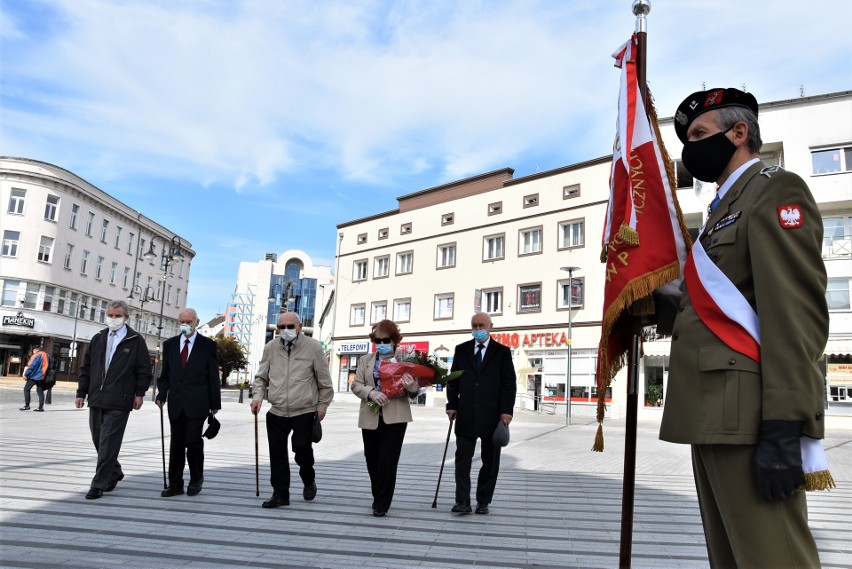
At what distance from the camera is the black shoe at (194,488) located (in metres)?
7.41

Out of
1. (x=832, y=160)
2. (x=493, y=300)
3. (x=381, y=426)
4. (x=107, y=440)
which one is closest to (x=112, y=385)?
(x=107, y=440)

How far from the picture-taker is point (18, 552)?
4.74m

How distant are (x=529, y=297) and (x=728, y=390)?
37473 millimetres

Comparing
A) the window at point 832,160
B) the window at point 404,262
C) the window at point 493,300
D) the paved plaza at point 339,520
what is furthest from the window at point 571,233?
the paved plaza at point 339,520

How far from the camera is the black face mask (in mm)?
2875

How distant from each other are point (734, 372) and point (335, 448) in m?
12.2

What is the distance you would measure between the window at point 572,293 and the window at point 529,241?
293 cm

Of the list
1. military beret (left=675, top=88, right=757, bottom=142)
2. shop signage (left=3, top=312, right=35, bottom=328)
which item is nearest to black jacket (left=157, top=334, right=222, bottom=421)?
military beret (left=675, top=88, right=757, bottom=142)

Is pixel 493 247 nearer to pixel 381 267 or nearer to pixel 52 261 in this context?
pixel 381 267

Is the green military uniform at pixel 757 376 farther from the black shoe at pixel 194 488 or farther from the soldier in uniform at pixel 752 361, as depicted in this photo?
the black shoe at pixel 194 488

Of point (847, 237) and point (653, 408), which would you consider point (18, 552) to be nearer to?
point (653, 408)

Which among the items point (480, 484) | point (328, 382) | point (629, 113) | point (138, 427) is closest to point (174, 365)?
point (328, 382)

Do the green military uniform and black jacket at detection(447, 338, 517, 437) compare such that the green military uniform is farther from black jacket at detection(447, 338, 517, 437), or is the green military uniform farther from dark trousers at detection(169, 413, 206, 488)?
dark trousers at detection(169, 413, 206, 488)

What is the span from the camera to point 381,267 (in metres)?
50.2
